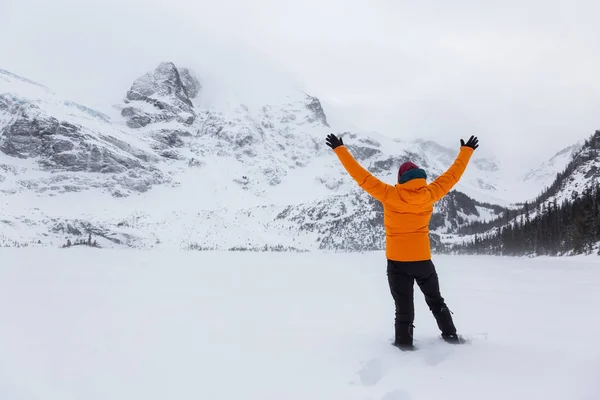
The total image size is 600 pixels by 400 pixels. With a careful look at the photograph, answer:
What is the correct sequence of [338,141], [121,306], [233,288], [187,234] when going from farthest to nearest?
[187,234], [233,288], [121,306], [338,141]

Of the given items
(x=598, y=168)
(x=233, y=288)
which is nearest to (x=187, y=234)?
(x=233, y=288)

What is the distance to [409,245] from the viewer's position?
5.03 metres

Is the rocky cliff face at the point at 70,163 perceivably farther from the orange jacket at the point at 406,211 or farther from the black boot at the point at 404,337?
the black boot at the point at 404,337

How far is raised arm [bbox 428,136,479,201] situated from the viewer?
520cm

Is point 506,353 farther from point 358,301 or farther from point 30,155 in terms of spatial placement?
point 30,155

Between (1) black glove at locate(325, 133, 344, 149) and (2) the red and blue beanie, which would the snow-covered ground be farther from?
(1) black glove at locate(325, 133, 344, 149)

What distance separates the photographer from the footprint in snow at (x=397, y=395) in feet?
11.8

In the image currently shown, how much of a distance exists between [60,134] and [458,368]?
231m

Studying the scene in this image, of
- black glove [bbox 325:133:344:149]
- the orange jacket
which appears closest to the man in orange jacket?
the orange jacket

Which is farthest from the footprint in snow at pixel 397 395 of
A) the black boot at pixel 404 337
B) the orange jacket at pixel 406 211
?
the orange jacket at pixel 406 211

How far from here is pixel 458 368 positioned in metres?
4.03

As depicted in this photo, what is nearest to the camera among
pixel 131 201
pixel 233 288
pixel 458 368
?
pixel 458 368

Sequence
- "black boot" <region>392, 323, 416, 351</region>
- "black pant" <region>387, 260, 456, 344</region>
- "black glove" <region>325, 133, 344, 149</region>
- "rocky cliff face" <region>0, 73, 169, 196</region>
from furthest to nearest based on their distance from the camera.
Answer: "rocky cliff face" <region>0, 73, 169, 196</region> → "black glove" <region>325, 133, 344, 149</region> → "black pant" <region>387, 260, 456, 344</region> → "black boot" <region>392, 323, 416, 351</region>

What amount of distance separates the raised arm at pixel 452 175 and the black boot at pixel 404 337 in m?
1.66
